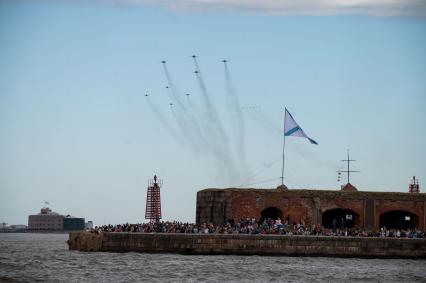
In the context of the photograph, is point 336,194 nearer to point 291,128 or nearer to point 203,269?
point 291,128

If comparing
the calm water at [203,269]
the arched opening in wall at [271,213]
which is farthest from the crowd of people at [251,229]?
the arched opening in wall at [271,213]

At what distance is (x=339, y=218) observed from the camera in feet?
308

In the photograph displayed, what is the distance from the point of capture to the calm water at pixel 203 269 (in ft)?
200

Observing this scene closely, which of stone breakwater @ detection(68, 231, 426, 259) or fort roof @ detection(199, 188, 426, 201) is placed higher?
fort roof @ detection(199, 188, 426, 201)

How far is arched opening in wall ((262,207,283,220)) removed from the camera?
293 feet

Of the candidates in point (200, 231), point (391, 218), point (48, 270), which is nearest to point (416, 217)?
point (391, 218)

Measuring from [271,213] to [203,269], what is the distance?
82.6 feet

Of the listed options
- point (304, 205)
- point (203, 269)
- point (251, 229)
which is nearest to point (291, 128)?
point (304, 205)

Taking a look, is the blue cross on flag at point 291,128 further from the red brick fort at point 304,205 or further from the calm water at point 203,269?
the calm water at point 203,269

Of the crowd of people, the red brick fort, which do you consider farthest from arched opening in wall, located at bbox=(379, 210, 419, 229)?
the crowd of people

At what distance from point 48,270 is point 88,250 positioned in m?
16.8

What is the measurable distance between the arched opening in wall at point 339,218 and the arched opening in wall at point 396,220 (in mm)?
2905

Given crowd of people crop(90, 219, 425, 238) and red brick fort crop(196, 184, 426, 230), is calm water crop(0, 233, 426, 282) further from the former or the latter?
red brick fort crop(196, 184, 426, 230)

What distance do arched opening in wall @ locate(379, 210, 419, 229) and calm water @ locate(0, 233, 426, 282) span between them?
1419 centimetres
